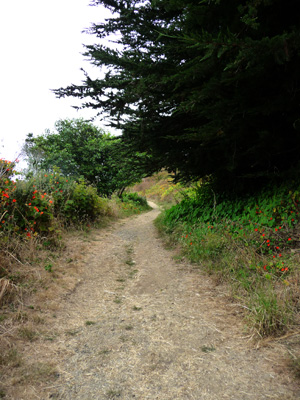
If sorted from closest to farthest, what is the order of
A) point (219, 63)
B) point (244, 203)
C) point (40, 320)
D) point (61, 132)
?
point (40, 320), point (219, 63), point (244, 203), point (61, 132)

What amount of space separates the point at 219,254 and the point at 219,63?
2880mm

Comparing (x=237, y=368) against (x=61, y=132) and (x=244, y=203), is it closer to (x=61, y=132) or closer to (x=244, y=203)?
(x=244, y=203)

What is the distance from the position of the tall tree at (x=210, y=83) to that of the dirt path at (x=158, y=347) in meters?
2.35

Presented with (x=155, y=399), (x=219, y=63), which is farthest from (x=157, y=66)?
(x=155, y=399)

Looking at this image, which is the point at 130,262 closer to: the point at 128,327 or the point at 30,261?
the point at 30,261

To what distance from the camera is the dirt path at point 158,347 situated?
1.93 m

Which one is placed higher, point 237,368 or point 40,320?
point 40,320

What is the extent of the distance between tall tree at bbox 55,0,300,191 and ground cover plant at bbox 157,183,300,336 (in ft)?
2.05

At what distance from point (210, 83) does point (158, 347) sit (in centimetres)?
310

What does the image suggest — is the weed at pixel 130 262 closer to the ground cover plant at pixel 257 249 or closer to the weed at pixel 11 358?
the ground cover plant at pixel 257 249

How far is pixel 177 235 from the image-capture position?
632 cm

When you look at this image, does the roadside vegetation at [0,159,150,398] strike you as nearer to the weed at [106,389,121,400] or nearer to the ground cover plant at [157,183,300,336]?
the weed at [106,389,121,400]

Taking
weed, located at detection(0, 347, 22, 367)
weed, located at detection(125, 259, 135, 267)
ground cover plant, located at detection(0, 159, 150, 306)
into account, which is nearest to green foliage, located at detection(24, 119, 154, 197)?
ground cover plant, located at detection(0, 159, 150, 306)

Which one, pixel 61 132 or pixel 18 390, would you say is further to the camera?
pixel 61 132
